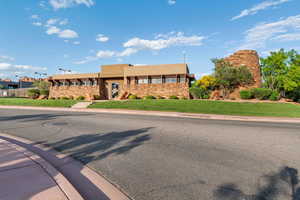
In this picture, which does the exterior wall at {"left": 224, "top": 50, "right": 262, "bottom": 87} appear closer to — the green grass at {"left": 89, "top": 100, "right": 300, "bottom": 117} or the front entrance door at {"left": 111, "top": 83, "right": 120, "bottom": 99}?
the green grass at {"left": 89, "top": 100, "right": 300, "bottom": 117}

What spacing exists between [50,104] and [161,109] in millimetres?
18817

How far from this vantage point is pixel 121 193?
8.53ft

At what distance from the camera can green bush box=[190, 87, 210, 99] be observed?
2378 centimetres

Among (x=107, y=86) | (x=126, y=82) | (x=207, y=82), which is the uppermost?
(x=126, y=82)

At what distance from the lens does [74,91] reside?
31656mm

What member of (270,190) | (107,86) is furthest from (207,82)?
(270,190)

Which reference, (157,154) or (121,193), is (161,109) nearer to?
(157,154)

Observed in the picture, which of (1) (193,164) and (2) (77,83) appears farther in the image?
(2) (77,83)

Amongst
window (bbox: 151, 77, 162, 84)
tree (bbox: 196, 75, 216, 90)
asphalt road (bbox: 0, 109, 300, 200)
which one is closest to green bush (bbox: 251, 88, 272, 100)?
tree (bbox: 196, 75, 216, 90)

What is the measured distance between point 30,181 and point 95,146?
90.3 inches

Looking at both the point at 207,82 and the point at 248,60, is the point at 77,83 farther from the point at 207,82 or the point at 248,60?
the point at 248,60

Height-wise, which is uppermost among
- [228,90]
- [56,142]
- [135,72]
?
[135,72]

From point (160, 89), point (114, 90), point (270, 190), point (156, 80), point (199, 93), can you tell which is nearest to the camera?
point (270, 190)

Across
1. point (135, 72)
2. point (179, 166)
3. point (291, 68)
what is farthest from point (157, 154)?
point (291, 68)
